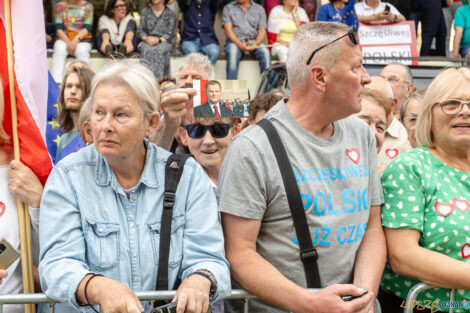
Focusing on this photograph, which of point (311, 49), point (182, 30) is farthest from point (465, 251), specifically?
point (182, 30)

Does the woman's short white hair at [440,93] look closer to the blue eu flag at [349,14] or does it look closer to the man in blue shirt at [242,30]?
the blue eu flag at [349,14]

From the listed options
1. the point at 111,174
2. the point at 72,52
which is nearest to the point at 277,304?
the point at 111,174

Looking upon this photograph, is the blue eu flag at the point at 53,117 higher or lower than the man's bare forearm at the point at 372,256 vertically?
higher

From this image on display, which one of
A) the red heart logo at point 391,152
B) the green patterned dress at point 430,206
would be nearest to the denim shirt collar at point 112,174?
the green patterned dress at point 430,206

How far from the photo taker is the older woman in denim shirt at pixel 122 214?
6.86ft

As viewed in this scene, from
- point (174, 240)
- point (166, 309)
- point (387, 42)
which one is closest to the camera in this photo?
point (166, 309)

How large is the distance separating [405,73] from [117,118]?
4183 mm

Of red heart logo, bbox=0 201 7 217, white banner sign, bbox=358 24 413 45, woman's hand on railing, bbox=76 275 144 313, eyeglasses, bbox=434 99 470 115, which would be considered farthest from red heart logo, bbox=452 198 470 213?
white banner sign, bbox=358 24 413 45

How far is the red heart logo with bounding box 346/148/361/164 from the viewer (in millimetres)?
2534

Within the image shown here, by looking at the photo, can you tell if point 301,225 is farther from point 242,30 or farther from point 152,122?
point 242,30

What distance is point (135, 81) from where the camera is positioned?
2.30m

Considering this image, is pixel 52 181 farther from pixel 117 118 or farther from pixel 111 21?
pixel 111 21

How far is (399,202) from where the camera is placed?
8.34 ft

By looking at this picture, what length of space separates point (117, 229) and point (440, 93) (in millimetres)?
1607
